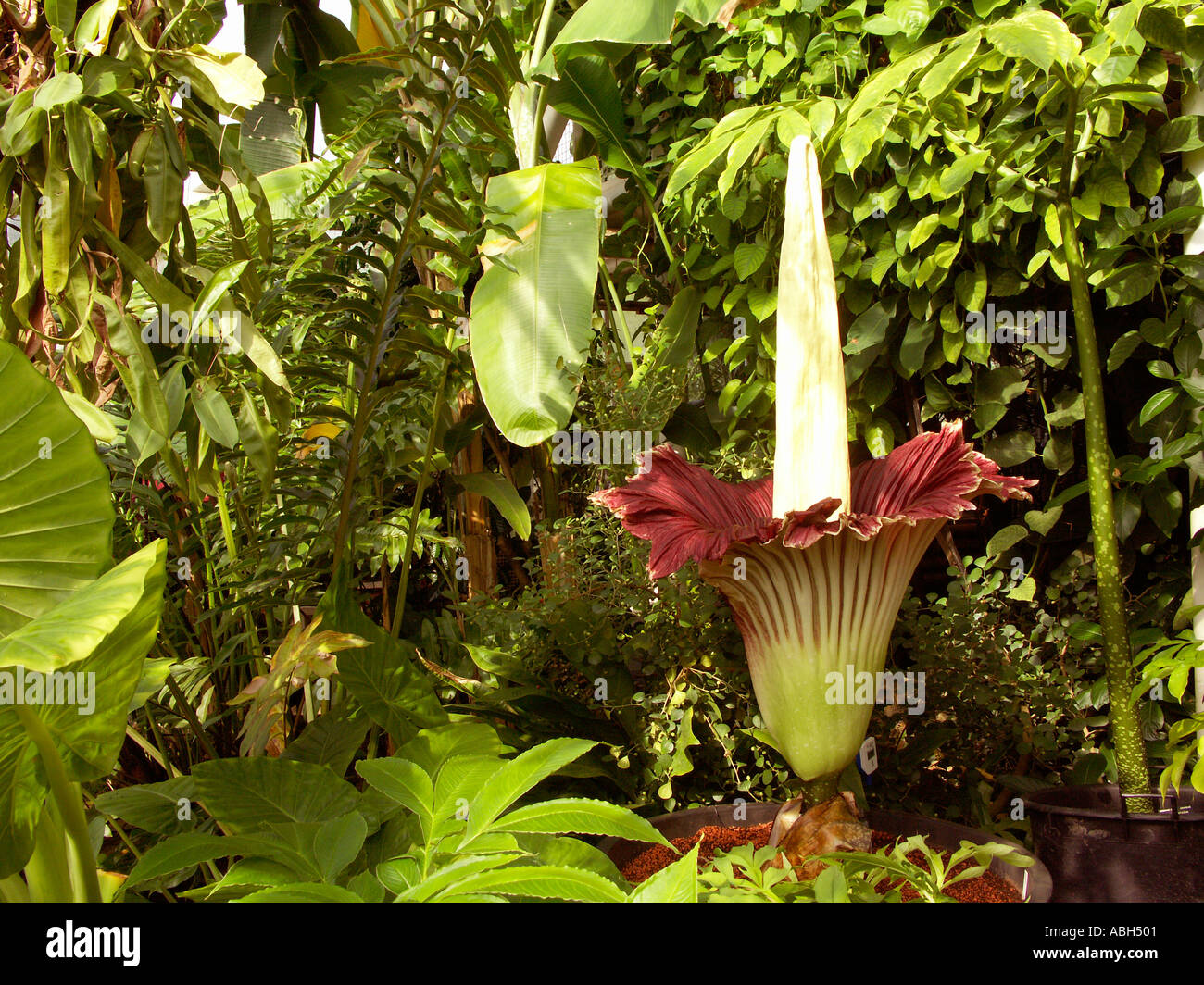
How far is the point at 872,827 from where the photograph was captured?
3.45 ft

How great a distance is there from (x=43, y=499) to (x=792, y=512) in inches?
25.9

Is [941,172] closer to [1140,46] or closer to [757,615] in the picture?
[1140,46]

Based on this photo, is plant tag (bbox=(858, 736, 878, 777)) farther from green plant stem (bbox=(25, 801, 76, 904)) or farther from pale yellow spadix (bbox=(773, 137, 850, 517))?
green plant stem (bbox=(25, 801, 76, 904))

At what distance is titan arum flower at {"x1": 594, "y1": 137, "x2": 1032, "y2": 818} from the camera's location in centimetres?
93

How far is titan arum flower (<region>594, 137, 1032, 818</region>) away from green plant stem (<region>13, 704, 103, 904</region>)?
0.55 metres

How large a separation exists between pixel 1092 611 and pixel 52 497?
58.0 inches

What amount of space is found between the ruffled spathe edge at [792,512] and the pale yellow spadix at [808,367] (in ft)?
0.20

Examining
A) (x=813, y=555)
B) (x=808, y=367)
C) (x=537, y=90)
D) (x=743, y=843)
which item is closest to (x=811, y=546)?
(x=813, y=555)

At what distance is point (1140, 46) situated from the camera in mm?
1086

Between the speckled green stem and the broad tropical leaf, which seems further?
the broad tropical leaf

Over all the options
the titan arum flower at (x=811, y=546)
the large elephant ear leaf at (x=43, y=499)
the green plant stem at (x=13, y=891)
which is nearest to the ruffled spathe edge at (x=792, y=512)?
the titan arum flower at (x=811, y=546)

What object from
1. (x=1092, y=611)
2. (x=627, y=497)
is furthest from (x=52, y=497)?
(x=1092, y=611)

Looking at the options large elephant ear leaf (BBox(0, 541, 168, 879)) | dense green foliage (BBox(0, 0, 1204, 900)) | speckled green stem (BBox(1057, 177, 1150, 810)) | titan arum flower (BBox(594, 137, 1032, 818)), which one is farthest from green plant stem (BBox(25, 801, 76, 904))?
speckled green stem (BBox(1057, 177, 1150, 810))

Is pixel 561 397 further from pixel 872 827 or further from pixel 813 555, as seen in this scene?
pixel 872 827
